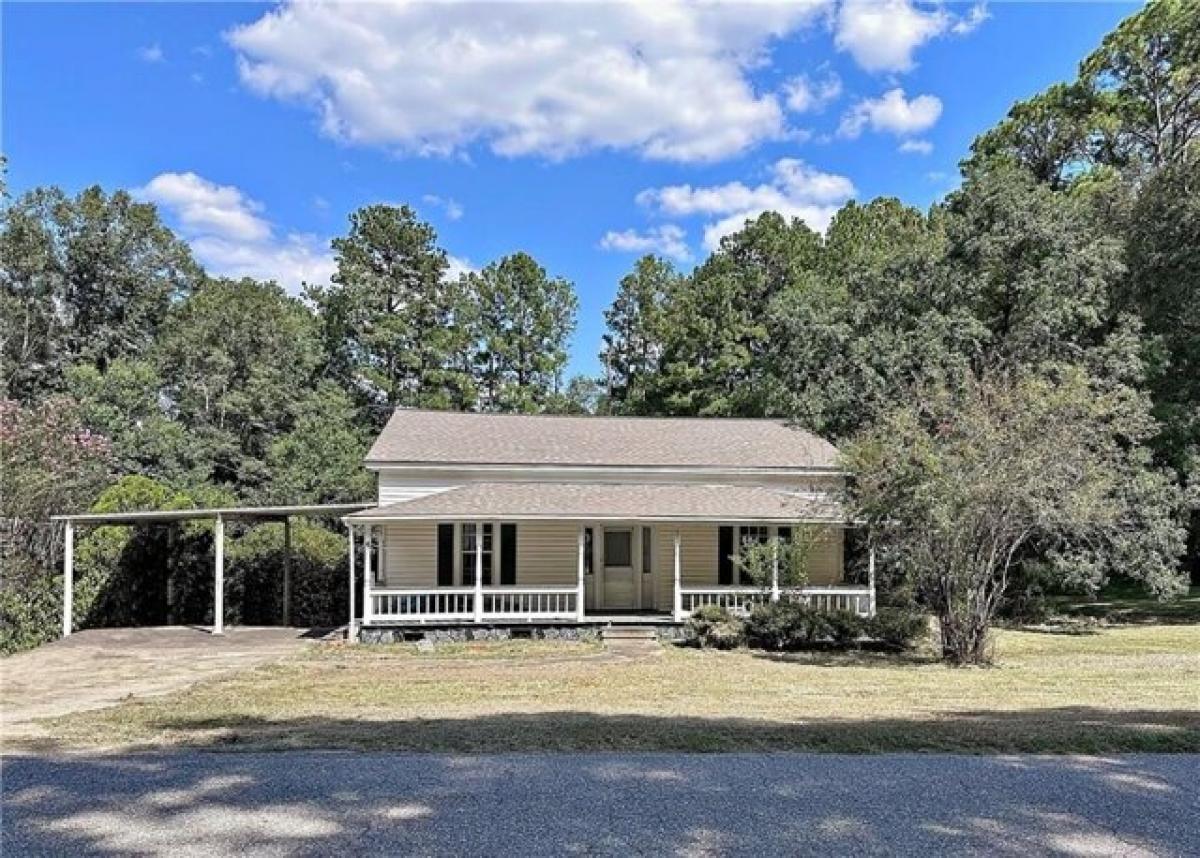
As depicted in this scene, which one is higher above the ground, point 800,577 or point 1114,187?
point 1114,187

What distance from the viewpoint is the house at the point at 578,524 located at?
61.5 ft

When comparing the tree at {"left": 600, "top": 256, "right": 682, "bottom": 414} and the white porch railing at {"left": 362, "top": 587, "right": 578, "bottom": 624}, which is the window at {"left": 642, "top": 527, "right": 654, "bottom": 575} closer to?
the white porch railing at {"left": 362, "top": 587, "right": 578, "bottom": 624}

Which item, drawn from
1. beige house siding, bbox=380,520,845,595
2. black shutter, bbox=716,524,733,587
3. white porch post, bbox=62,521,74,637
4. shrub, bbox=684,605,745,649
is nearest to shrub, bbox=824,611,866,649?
shrub, bbox=684,605,745,649

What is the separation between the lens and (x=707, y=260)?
41.1 metres

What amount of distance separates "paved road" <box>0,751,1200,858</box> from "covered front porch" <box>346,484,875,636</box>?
463 inches

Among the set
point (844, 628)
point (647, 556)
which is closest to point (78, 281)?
point (647, 556)

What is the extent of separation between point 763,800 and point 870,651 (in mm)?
12131

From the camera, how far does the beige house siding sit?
20.7m

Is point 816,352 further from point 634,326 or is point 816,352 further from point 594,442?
point 634,326

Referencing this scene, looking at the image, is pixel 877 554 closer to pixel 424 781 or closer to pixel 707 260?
pixel 424 781

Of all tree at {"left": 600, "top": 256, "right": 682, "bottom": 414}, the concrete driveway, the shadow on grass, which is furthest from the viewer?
tree at {"left": 600, "top": 256, "right": 682, "bottom": 414}


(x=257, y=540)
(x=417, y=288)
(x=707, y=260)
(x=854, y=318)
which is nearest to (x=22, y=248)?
(x=417, y=288)

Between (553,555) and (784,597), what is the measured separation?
5.59 m

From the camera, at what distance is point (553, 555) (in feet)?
68.7
